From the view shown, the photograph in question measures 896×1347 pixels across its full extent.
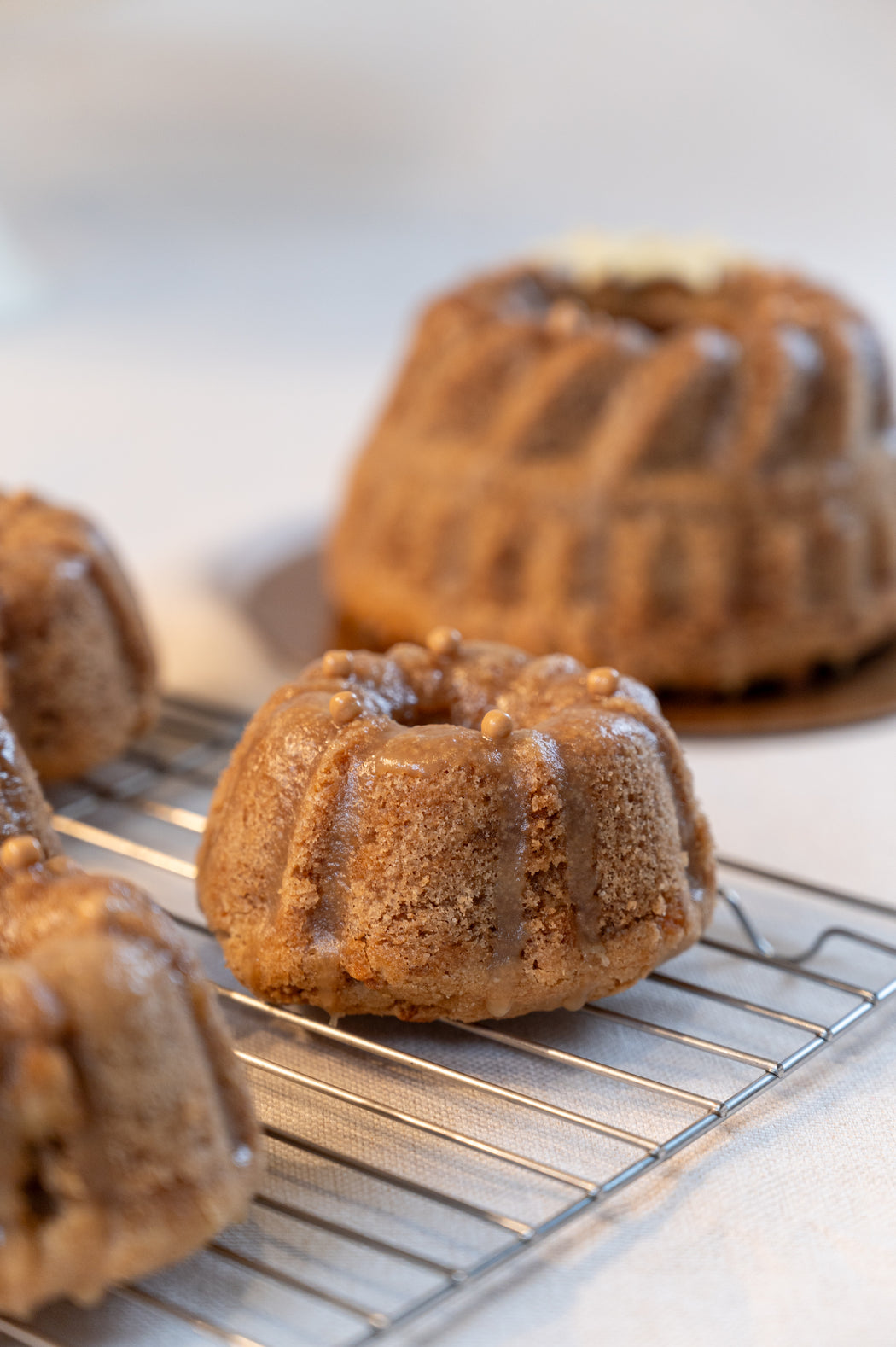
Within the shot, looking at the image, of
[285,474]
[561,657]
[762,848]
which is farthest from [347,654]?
[285,474]

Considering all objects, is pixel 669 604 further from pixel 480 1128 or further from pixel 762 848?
pixel 480 1128

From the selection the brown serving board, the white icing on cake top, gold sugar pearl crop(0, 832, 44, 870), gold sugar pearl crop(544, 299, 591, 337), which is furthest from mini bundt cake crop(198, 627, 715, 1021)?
the white icing on cake top

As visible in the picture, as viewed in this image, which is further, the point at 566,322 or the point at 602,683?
the point at 566,322

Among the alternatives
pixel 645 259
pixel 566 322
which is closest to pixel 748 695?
pixel 566 322

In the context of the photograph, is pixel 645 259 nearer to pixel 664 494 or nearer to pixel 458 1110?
pixel 664 494

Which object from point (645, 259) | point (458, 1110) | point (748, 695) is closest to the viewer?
point (458, 1110)

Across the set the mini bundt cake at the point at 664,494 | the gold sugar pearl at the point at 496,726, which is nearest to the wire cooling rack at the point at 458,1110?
the gold sugar pearl at the point at 496,726

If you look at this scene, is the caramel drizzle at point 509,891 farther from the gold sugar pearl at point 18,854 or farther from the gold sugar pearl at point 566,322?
the gold sugar pearl at point 566,322
